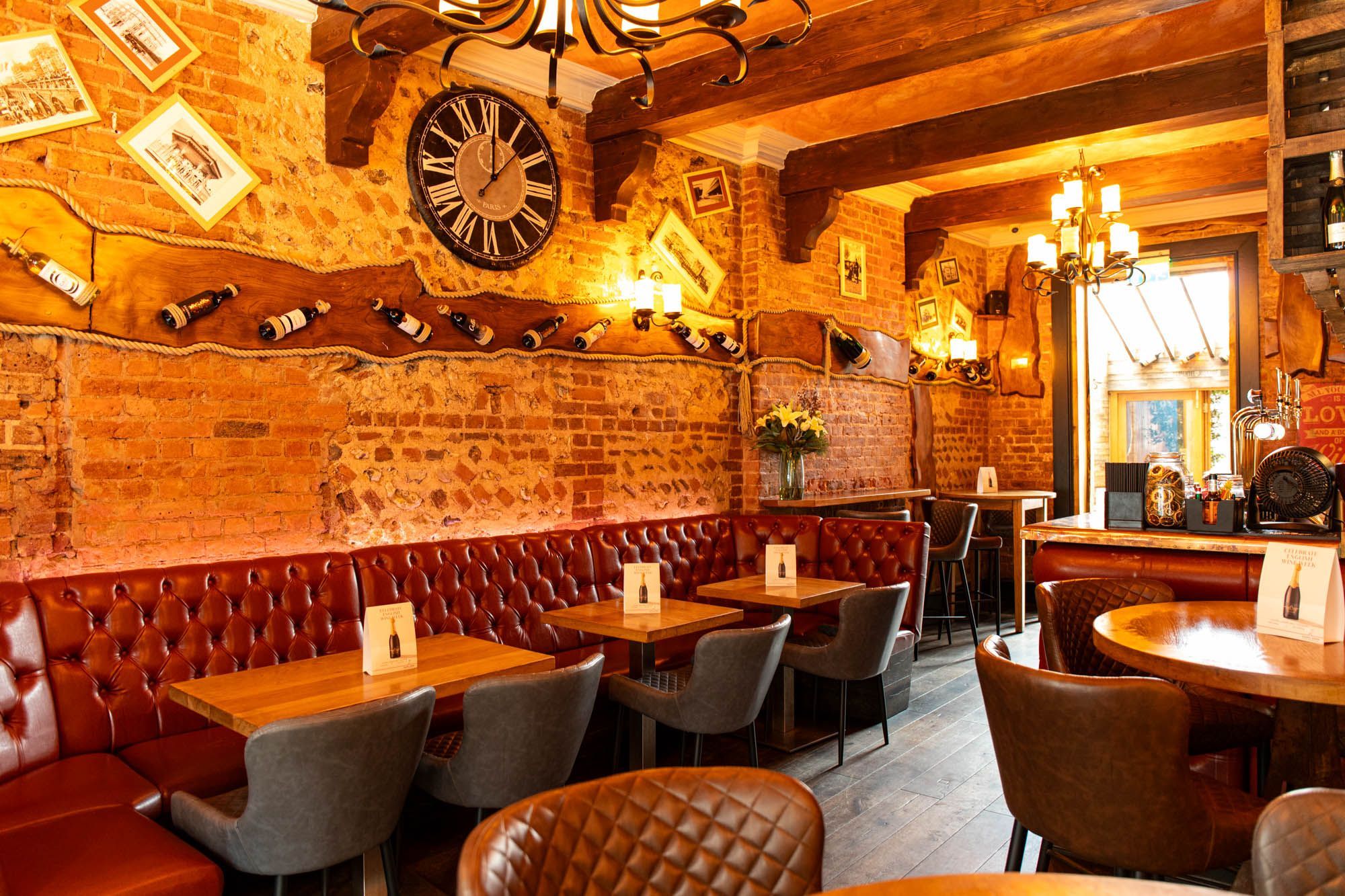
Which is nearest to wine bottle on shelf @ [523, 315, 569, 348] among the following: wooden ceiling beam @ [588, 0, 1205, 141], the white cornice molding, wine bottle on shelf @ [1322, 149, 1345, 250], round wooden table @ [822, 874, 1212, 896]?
wooden ceiling beam @ [588, 0, 1205, 141]

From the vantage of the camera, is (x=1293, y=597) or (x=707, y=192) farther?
(x=707, y=192)

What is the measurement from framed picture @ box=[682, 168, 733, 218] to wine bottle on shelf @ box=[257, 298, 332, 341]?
2.70 meters

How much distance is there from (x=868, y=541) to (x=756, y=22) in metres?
2.83

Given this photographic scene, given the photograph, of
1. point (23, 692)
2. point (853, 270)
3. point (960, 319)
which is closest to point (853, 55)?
point (853, 270)

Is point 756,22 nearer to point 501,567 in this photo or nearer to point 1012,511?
point 501,567

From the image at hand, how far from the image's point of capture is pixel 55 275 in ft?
10.4

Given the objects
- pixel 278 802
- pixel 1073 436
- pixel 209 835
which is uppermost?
pixel 1073 436

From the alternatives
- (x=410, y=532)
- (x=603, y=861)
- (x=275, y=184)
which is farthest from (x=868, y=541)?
(x=603, y=861)

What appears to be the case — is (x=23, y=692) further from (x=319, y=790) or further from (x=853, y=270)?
(x=853, y=270)

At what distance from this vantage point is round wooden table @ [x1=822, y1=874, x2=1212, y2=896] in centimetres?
114

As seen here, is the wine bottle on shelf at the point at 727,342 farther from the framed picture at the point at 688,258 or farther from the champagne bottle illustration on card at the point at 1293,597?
the champagne bottle illustration on card at the point at 1293,597

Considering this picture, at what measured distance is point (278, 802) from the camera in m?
2.04

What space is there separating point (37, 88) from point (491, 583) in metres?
2.58

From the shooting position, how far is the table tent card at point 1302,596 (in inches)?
94.0
